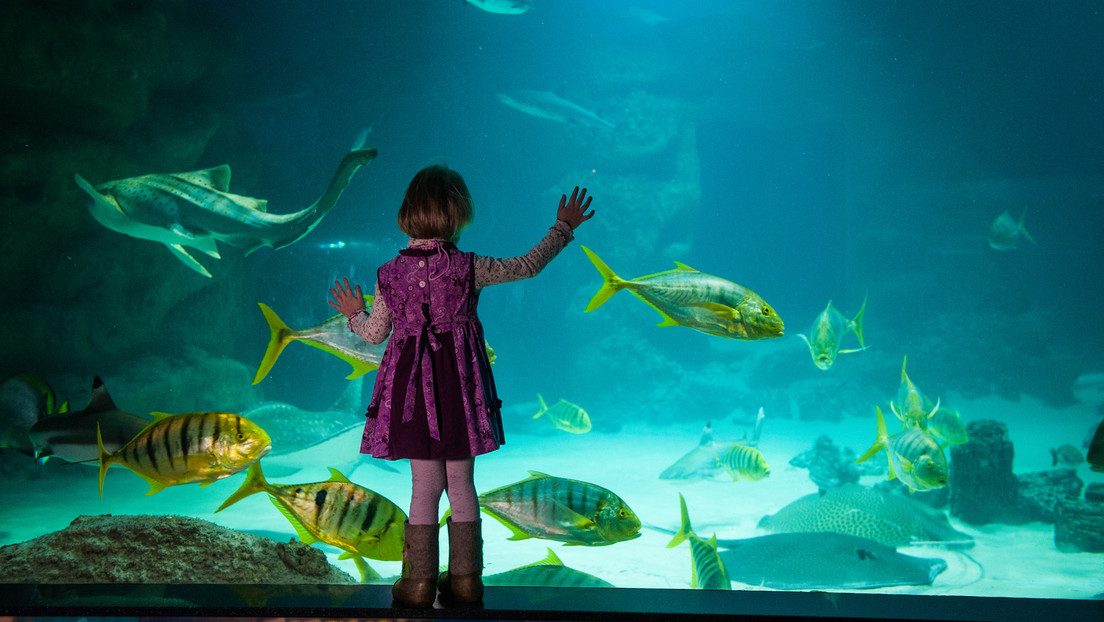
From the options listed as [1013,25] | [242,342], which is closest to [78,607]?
[242,342]

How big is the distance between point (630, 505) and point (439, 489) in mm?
6265

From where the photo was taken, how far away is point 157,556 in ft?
6.97

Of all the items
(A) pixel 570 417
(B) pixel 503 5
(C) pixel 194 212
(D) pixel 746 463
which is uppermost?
(B) pixel 503 5

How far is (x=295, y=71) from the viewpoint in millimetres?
10891

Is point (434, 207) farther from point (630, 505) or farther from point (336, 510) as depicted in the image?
point (630, 505)

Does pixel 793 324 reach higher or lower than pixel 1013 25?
lower

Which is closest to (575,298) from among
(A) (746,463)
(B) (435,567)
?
(A) (746,463)

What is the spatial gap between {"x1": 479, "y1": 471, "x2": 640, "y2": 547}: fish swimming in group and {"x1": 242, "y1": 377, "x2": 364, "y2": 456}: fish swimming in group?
5.01 meters

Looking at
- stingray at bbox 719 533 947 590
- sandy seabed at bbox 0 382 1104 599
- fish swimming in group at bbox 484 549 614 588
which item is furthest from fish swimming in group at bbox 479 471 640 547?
stingray at bbox 719 533 947 590

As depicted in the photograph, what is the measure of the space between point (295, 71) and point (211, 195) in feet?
26.6

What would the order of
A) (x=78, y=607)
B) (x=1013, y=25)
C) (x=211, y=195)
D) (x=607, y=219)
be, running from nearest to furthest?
(x=78, y=607), (x=211, y=195), (x=1013, y=25), (x=607, y=219)

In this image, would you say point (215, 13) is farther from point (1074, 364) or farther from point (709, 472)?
point (1074, 364)

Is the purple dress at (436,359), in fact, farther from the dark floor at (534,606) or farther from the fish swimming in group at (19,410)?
the fish swimming in group at (19,410)

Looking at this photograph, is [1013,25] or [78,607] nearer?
[78,607]
